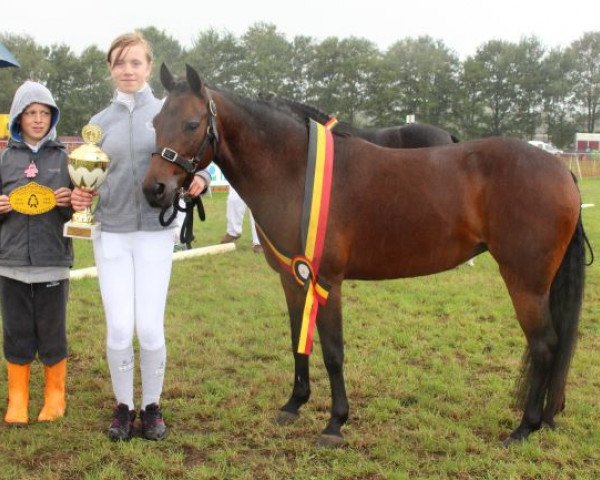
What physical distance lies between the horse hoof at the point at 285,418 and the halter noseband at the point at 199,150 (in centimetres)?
160

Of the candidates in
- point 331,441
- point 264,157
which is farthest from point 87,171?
point 331,441

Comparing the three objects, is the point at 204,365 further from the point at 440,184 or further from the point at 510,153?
the point at 510,153

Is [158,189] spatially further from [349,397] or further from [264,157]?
[349,397]

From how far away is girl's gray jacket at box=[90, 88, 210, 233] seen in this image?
3059 millimetres

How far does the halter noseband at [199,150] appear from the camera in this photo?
2801 millimetres

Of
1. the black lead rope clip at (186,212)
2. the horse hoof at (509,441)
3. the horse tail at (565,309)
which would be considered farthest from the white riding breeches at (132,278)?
the horse tail at (565,309)

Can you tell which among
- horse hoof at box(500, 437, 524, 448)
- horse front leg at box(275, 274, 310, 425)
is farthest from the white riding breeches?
horse hoof at box(500, 437, 524, 448)

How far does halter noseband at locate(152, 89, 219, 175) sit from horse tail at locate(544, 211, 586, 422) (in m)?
2.11

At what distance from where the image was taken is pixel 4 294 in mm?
3459

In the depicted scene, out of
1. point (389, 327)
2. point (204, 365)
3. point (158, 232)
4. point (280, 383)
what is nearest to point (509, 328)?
point (389, 327)

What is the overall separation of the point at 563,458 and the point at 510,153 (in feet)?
5.43

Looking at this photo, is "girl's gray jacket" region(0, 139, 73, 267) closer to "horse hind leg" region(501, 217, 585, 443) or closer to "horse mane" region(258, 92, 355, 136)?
"horse mane" region(258, 92, 355, 136)

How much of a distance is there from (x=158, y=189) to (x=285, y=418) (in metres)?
1.64

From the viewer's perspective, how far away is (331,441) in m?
3.26
